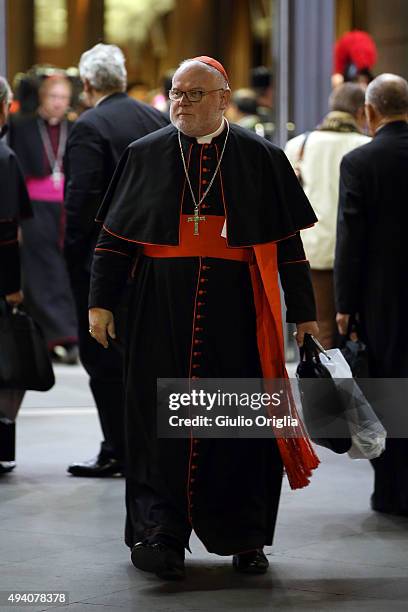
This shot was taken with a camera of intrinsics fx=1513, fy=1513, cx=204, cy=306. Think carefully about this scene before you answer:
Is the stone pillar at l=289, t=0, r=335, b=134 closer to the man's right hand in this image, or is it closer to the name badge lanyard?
the name badge lanyard

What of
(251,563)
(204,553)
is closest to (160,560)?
(251,563)

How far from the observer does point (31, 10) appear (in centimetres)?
1294

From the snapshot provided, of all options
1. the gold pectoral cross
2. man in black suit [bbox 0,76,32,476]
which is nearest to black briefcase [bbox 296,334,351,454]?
the gold pectoral cross

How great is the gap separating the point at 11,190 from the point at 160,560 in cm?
279

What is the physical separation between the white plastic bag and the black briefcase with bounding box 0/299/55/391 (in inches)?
78.7

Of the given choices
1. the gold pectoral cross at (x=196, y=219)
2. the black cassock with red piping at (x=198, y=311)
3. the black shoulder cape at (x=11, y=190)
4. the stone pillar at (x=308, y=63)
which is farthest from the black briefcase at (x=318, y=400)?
the stone pillar at (x=308, y=63)

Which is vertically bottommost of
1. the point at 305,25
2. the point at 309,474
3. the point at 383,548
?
the point at 383,548

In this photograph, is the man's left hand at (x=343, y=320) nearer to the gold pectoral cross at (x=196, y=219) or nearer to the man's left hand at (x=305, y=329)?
the man's left hand at (x=305, y=329)

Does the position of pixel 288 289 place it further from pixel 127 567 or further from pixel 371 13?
pixel 371 13

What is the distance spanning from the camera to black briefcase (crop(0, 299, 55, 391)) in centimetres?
734

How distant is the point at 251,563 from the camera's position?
5.54 metres

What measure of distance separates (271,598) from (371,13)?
6996mm

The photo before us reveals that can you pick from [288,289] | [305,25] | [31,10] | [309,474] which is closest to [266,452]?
[309,474]

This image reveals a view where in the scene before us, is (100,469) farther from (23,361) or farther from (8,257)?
(8,257)
